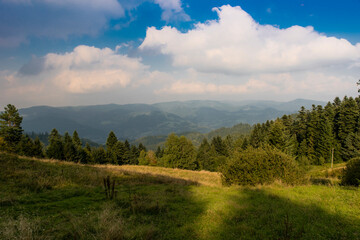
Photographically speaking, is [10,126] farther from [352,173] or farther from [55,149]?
[352,173]

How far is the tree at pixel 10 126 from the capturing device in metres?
46.4

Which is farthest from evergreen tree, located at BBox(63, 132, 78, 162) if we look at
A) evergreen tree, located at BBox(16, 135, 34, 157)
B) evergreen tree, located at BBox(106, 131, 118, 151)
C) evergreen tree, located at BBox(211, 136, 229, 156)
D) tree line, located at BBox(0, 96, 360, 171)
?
evergreen tree, located at BBox(211, 136, 229, 156)

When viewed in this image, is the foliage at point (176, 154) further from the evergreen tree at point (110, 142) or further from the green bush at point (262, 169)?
the green bush at point (262, 169)

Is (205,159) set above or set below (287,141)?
below

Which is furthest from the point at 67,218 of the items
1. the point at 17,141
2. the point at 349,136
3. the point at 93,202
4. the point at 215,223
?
the point at 349,136

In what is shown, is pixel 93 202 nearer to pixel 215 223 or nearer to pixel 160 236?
pixel 160 236

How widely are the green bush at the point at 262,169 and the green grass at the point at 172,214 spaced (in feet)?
9.21

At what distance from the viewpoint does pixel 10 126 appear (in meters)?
47.2

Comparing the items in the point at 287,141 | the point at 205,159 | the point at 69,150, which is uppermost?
the point at 287,141

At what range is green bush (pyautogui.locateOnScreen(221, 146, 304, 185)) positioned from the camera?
1311 centimetres

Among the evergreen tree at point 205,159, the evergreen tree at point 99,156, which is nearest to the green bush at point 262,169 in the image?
the evergreen tree at point 99,156

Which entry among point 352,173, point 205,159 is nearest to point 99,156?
point 205,159

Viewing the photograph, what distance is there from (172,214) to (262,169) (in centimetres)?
933

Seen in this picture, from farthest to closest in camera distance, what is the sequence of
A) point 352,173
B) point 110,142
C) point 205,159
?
point 205,159
point 110,142
point 352,173
